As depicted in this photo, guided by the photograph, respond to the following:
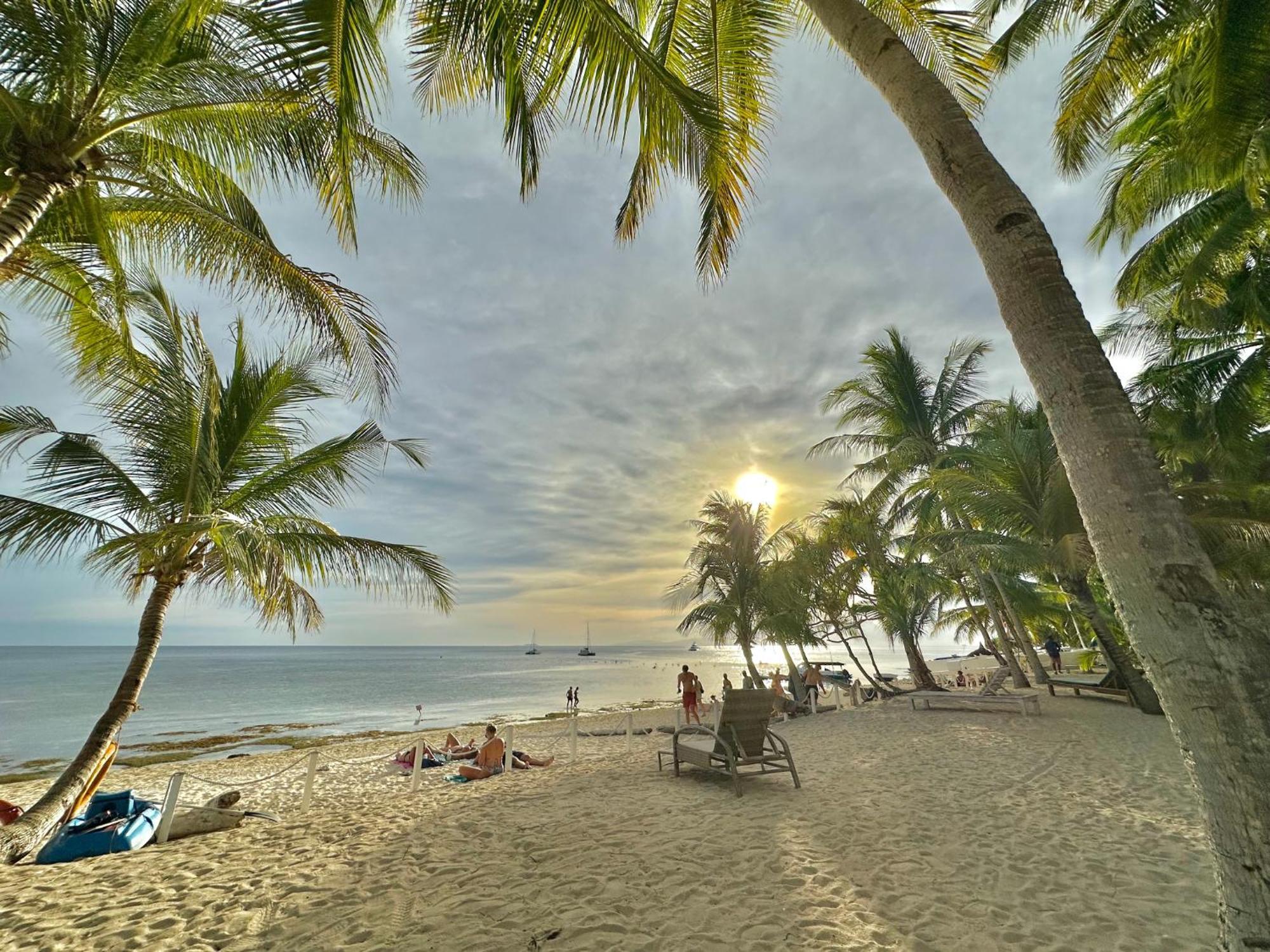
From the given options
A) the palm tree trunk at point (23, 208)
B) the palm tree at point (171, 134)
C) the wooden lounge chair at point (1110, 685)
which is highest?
the palm tree at point (171, 134)

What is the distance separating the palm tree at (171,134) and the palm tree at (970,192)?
1004 millimetres

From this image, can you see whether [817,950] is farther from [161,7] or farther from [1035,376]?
[161,7]

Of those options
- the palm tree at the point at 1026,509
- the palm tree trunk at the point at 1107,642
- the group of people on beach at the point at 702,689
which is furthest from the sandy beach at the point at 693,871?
the palm tree trunk at the point at 1107,642

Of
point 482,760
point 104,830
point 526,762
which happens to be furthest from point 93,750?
point 526,762

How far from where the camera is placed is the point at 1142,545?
2084 millimetres

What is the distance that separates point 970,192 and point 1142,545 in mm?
1967

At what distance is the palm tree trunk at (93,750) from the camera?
5.14m

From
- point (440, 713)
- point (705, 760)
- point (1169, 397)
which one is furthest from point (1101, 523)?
point (440, 713)

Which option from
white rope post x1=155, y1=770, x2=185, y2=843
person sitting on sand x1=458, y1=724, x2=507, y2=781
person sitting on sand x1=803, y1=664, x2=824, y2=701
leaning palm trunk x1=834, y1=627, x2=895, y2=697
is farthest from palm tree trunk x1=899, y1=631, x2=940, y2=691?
white rope post x1=155, y1=770, x2=185, y2=843

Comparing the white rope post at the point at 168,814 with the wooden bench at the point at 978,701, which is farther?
the wooden bench at the point at 978,701

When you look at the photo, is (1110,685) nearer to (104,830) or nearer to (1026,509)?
(1026,509)

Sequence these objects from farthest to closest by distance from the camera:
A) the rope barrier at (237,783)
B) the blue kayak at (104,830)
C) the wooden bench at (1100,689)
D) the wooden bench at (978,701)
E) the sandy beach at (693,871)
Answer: the wooden bench at (1100,689)
the wooden bench at (978,701)
the rope barrier at (237,783)
the blue kayak at (104,830)
the sandy beach at (693,871)

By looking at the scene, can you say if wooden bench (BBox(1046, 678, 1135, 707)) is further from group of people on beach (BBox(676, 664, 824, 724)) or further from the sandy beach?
the sandy beach

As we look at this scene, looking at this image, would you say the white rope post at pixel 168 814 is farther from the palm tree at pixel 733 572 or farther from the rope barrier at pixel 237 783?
the palm tree at pixel 733 572
